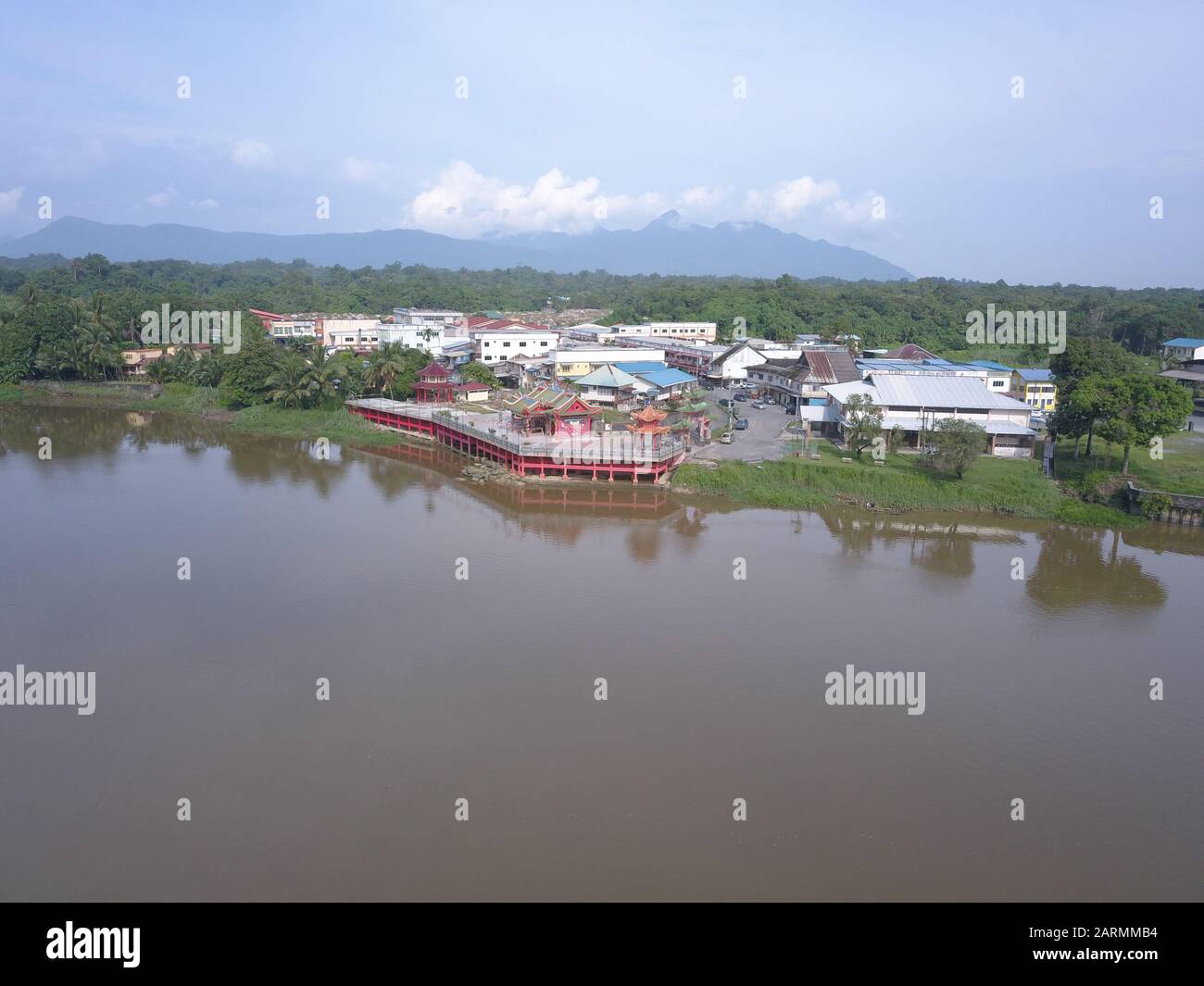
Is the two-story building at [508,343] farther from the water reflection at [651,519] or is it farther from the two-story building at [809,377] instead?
the water reflection at [651,519]

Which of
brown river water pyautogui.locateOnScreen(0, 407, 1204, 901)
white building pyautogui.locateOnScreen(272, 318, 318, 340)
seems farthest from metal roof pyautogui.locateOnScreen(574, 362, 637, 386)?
white building pyautogui.locateOnScreen(272, 318, 318, 340)

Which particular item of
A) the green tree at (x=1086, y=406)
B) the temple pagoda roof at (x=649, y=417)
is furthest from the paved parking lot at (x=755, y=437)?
the green tree at (x=1086, y=406)

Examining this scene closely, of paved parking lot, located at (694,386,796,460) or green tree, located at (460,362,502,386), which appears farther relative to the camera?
green tree, located at (460,362,502,386)

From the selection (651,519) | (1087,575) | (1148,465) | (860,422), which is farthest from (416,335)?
(1087,575)

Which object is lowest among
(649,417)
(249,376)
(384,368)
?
(649,417)

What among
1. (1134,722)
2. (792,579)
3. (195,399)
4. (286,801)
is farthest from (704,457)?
(195,399)

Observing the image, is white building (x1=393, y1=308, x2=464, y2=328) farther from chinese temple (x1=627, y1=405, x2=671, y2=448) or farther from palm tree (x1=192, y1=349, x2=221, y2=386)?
chinese temple (x1=627, y1=405, x2=671, y2=448)

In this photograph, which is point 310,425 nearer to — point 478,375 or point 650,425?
point 478,375

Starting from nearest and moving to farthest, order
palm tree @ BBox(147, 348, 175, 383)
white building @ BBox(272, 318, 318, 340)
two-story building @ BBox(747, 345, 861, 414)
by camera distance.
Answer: two-story building @ BBox(747, 345, 861, 414) < palm tree @ BBox(147, 348, 175, 383) < white building @ BBox(272, 318, 318, 340)
